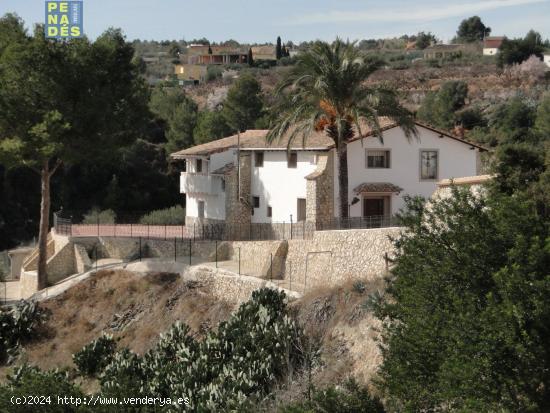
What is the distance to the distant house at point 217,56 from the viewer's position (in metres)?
157

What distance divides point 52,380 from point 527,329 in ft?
50.2

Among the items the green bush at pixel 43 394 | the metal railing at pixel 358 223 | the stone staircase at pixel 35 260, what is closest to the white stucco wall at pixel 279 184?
the metal railing at pixel 358 223

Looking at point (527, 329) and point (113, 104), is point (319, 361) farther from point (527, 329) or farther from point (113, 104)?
point (113, 104)

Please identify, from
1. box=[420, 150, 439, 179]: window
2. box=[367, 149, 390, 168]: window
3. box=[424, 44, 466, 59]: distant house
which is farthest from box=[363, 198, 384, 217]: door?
box=[424, 44, 466, 59]: distant house

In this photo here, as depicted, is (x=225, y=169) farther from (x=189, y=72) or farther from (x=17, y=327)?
(x=189, y=72)

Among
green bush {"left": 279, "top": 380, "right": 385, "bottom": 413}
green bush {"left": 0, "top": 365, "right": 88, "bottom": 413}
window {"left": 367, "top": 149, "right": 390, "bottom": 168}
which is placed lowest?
green bush {"left": 0, "top": 365, "right": 88, "bottom": 413}

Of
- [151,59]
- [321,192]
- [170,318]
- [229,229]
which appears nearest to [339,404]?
[170,318]

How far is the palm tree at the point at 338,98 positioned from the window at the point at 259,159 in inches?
219

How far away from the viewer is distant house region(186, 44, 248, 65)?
157 m

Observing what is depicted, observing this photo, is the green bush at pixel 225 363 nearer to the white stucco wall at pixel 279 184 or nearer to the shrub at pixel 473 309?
the shrub at pixel 473 309

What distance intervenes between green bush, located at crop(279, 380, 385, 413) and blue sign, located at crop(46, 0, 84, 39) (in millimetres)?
23942

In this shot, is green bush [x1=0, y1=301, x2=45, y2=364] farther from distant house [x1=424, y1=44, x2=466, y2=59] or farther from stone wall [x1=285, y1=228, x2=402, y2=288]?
distant house [x1=424, y1=44, x2=466, y2=59]

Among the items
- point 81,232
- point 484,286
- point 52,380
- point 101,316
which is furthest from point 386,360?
point 81,232

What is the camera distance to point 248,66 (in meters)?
142
